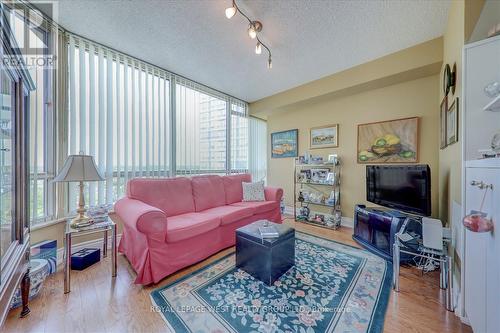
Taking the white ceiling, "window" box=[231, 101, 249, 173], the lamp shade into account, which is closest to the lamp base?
the lamp shade

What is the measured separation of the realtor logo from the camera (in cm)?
179

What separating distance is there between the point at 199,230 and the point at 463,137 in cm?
232

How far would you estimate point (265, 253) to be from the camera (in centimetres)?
171

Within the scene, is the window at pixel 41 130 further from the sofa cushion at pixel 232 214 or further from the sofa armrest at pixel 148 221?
the sofa cushion at pixel 232 214

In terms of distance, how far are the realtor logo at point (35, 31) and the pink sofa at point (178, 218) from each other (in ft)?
5.03

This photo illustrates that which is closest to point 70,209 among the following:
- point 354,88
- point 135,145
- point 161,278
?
point 135,145

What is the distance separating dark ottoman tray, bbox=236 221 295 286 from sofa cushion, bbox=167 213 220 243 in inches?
15.8

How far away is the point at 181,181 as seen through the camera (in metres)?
2.64

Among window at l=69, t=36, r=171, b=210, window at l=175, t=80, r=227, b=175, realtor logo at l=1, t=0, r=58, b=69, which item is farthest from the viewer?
window at l=175, t=80, r=227, b=175

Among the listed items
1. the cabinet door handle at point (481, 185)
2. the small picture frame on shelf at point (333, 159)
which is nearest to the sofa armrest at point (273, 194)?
the small picture frame on shelf at point (333, 159)

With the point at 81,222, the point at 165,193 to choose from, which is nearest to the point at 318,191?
the point at 165,193

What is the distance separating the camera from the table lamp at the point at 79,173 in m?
1.70

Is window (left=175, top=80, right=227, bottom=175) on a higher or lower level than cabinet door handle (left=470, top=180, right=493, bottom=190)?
higher

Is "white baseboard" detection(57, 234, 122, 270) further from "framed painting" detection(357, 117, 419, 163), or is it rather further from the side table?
"framed painting" detection(357, 117, 419, 163)
